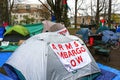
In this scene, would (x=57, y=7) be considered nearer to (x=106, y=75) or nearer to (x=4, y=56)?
(x=4, y=56)

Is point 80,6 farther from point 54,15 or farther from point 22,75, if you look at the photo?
point 22,75

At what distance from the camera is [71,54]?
5.50 m

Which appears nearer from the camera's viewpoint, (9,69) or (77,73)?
(77,73)

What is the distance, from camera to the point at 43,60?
17.1ft

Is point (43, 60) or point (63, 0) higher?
point (63, 0)

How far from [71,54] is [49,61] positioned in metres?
0.51

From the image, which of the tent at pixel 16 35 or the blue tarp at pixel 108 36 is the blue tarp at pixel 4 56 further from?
the blue tarp at pixel 108 36

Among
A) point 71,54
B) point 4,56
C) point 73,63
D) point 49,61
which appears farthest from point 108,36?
point 49,61

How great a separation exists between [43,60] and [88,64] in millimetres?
951

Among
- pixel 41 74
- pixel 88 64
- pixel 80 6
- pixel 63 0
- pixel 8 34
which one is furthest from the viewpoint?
pixel 80 6

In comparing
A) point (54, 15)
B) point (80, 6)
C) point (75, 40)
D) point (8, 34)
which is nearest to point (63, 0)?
point (54, 15)

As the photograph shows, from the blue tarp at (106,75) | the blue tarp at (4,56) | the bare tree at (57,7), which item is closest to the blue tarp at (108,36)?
the bare tree at (57,7)

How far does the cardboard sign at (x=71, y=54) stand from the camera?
531 centimetres

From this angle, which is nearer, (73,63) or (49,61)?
(49,61)
